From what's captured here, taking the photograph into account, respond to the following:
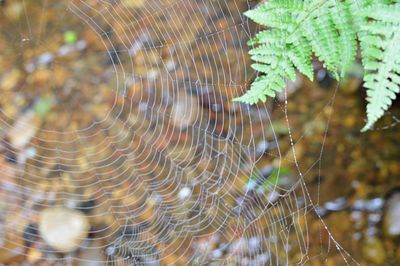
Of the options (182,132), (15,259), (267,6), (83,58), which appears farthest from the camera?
(83,58)

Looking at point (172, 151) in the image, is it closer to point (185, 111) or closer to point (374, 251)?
point (185, 111)

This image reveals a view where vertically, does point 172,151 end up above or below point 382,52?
above

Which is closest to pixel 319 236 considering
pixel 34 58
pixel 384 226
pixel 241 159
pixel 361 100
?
pixel 384 226

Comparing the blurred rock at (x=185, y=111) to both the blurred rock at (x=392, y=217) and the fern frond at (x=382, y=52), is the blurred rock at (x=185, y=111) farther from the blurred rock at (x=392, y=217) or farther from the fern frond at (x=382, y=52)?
the fern frond at (x=382, y=52)

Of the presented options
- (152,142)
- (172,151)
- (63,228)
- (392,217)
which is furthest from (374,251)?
(63,228)

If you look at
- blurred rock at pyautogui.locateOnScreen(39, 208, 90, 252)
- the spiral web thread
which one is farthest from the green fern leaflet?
blurred rock at pyautogui.locateOnScreen(39, 208, 90, 252)

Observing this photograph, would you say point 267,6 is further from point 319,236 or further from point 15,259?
point 15,259
